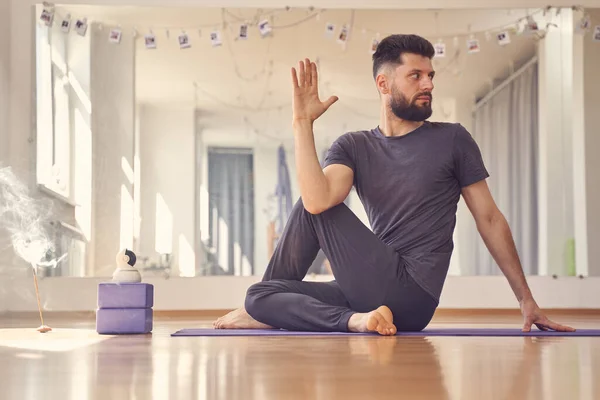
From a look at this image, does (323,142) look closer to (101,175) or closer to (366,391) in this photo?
(101,175)

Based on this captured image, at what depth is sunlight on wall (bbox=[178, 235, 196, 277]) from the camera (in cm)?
562

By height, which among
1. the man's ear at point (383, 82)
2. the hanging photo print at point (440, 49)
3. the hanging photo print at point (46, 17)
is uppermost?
the hanging photo print at point (46, 17)

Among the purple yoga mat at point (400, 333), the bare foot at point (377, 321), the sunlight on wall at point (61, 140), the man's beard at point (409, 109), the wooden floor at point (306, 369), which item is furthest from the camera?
the sunlight on wall at point (61, 140)

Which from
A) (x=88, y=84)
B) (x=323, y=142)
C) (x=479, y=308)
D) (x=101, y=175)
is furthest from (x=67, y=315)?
(x=479, y=308)

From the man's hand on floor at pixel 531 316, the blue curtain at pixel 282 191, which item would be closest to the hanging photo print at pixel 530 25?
the blue curtain at pixel 282 191

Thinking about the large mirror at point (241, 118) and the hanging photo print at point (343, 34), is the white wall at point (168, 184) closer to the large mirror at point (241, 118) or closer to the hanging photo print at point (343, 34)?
the large mirror at point (241, 118)

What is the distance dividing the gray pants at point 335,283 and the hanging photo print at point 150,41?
3.28m

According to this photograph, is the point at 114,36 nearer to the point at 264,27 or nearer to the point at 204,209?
the point at 264,27

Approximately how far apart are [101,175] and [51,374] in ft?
14.1

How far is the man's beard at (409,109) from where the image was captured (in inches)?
108

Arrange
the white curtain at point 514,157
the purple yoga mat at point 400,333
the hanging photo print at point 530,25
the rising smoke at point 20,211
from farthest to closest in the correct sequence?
1. the hanging photo print at point 530,25
2. the white curtain at point 514,157
3. the rising smoke at point 20,211
4. the purple yoga mat at point 400,333

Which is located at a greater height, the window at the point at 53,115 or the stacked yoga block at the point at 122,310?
the window at the point at 53,115

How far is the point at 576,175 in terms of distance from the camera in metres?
5.77

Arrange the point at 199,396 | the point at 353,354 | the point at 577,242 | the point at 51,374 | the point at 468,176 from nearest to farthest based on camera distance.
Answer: the point at 199,396, the point at 51,374, the point at 353,354, the point at 468,176, the point at 577,242
